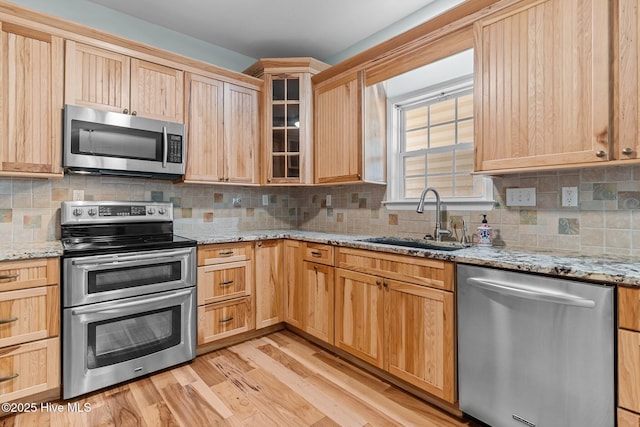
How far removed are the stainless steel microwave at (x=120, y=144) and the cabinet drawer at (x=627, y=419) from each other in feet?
9.33

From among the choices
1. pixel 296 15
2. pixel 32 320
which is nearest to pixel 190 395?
pixel 32 320

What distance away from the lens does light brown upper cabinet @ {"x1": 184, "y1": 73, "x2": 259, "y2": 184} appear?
2756 mm

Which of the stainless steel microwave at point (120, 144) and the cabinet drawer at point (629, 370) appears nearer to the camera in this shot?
the cabinet drawer at point (629, 370)

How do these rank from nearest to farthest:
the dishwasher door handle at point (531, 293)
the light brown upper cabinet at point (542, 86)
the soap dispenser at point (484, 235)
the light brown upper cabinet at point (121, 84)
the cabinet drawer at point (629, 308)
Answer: the cabinet drawer at point (629, 308) → the dishwasher door handle at point (531, 293) → the light brown upper cabinet at point (542, 86) → the soap dispenser at point (484, 235) → the light brown upper cabinet at point (121, 84)

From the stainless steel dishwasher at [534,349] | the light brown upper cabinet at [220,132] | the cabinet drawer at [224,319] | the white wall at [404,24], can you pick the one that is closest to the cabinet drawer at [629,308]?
the stainless steel dishwasher at [534,349]

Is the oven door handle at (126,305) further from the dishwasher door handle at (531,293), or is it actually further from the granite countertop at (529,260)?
the dishwasher door handle at (531,293)

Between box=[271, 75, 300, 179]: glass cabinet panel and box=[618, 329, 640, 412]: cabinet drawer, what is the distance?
2452 millimetres

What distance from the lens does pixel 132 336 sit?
2.15m

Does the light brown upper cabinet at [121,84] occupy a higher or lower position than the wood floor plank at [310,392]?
higher

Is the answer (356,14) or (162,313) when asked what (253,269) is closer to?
(162,313)

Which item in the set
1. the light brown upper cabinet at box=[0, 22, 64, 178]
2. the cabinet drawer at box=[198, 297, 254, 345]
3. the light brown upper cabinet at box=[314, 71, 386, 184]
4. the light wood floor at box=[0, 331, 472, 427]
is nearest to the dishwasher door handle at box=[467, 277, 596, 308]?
the light wood floor at box=[0, 331, 472, 427]

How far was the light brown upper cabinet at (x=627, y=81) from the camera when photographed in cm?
142

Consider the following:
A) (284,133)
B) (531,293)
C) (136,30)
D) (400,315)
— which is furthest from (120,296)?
(531,293)

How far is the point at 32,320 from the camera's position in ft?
→ 6.03
